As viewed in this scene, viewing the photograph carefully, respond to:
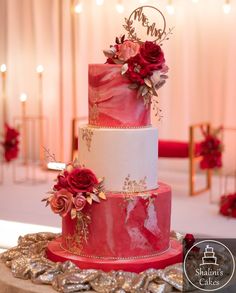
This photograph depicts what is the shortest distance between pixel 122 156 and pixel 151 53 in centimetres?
42

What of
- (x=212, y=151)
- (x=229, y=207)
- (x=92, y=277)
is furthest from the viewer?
(x=212, y=151)

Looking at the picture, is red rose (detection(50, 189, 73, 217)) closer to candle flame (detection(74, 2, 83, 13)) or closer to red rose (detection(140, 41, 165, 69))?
red rose (detection(140, 41, 165, 69))

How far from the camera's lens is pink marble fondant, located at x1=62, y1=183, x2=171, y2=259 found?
2.46m

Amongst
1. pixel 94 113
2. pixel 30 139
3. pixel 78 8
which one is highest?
pixel 78 8

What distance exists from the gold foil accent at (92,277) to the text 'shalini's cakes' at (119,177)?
81mm

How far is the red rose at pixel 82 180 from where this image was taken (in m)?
2.42

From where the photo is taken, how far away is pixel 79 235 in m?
2.52

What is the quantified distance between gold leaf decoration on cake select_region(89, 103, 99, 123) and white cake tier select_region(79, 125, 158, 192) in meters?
0.06

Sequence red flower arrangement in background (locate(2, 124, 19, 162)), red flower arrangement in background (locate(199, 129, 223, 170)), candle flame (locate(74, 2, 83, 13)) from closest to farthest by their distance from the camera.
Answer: red flower arrangement in background (locate(199, 129, 223, 170))
red flower arrangement in background (locate(2, 124, 19, 162))
candle flame (locate(74, 2, 83, 13))

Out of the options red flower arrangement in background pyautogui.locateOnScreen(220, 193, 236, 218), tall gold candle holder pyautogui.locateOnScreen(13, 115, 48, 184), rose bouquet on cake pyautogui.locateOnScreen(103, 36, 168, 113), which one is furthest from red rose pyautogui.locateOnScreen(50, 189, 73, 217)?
tall gold candle holder pyautogui.locateOnScreen(13, 115, 48, 184)

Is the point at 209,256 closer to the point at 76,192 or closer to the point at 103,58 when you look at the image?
the point at 76,192

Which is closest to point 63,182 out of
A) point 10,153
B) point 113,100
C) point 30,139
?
point 113,100

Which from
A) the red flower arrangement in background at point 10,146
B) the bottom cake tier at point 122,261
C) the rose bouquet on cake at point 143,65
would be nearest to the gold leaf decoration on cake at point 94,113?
the rose bouquet on cake at point 143,65

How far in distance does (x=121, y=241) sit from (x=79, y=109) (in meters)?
4.50
